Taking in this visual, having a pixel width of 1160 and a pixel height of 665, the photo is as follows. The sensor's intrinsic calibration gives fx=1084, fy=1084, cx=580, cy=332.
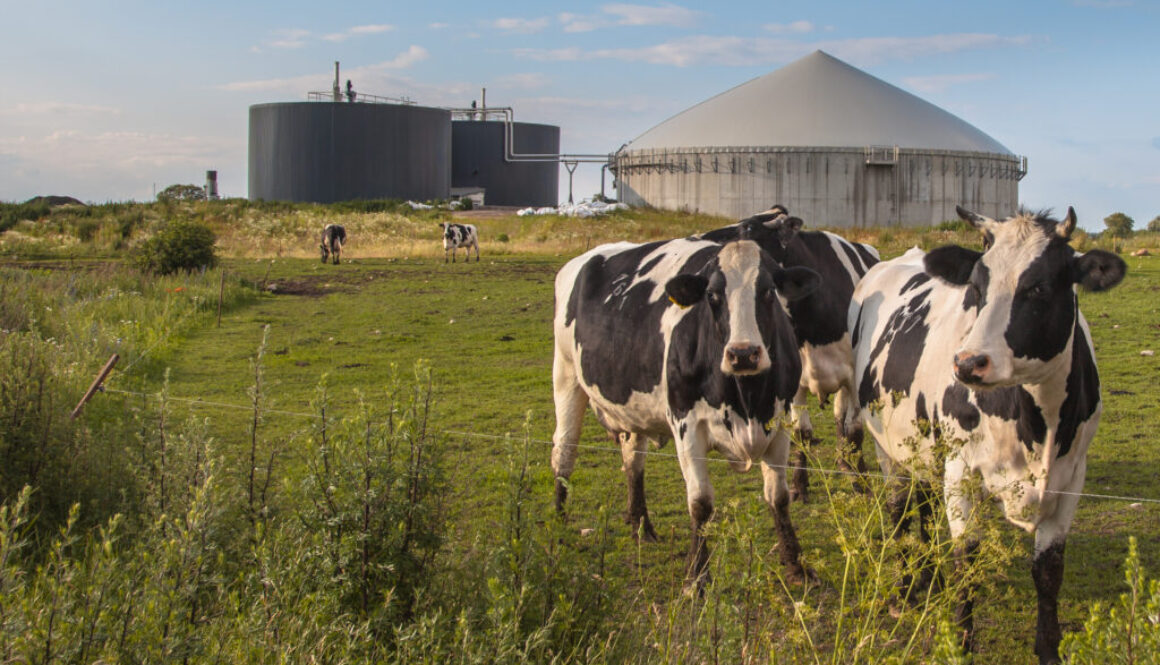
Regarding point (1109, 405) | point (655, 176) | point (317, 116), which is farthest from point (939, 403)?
point (317, 116)

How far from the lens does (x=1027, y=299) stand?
439 cm

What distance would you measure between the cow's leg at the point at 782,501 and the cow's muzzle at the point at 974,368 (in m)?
1.77

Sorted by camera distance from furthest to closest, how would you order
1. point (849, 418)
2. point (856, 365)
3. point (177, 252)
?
1. point (177, 252)
2. point (849, 418)
3. point (856, 365)

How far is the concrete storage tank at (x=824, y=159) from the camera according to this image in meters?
49.1

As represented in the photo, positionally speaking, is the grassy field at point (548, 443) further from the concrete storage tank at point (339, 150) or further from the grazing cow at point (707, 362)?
the concrete storage tank at point (339, 150)

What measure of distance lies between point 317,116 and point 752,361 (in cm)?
5204

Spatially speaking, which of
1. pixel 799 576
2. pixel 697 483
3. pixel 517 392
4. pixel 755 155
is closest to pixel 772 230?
pixel 697 483

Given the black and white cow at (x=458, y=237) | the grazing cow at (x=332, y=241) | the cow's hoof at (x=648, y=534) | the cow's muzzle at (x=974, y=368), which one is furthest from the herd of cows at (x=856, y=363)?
the black and white cow at (x=458, y=237)

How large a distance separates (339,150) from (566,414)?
49.6 meters

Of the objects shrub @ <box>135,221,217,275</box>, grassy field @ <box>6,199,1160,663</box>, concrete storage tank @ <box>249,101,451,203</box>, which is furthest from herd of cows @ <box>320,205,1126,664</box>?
concrete storage tank @ <box>249,101,451,203</box>

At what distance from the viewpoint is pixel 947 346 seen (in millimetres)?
5211

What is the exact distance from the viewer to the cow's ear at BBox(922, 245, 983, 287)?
193 inches

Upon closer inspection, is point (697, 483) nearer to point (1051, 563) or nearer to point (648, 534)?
point (648, 534)

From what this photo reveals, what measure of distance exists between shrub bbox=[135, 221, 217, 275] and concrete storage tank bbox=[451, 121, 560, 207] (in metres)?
39.5
